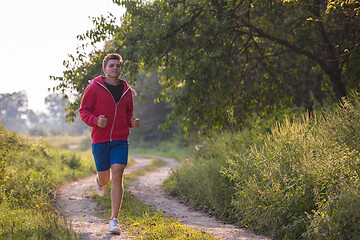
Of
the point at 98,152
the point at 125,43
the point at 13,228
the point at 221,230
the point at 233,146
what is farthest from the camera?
the point at 125,43

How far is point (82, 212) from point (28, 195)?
1.36 metres

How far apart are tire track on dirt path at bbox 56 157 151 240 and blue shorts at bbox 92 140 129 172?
0.88m

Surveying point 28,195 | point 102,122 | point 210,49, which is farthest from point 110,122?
point 210,49

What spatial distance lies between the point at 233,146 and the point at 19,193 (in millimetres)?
5034

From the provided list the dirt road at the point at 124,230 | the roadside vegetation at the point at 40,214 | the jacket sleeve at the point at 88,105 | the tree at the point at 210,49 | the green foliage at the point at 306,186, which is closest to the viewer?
the green foliage at the point at 306,186

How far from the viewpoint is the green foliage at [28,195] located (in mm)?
4906

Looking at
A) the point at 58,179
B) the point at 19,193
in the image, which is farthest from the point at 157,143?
the point at 19,193

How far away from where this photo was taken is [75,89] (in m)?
10.1

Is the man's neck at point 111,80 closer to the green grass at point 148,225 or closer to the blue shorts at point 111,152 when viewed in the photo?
the blue shorts at point 111,152

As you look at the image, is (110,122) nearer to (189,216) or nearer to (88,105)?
(88,105)

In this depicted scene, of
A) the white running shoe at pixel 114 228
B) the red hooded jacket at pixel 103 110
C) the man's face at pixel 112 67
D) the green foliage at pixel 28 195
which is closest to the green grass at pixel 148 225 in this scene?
the white running shoe at pixel 114 228

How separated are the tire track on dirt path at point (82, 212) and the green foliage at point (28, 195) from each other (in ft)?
0.83

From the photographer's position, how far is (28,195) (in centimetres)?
760

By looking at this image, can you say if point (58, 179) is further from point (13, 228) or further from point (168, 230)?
point (168, 230)
